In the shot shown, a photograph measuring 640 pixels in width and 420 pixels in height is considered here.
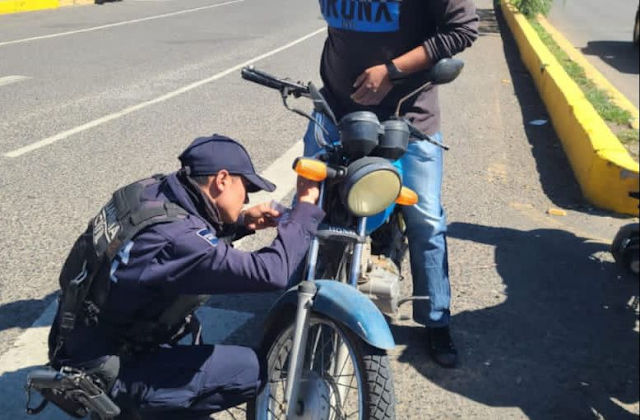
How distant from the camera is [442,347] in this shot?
351 cm

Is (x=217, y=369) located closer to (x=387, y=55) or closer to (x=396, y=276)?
(x=396, y=276)

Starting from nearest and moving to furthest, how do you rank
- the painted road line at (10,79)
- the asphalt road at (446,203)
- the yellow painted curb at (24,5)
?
the asphalt road at (446,203)
the painted road line at (10,79)
the yellow painted curb at (24,5)

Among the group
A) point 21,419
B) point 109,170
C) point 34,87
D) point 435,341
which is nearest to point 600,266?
point 435,341

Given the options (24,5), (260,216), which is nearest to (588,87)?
(260,216)

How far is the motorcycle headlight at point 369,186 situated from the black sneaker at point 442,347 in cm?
114

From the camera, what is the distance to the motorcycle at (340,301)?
252 centimetres

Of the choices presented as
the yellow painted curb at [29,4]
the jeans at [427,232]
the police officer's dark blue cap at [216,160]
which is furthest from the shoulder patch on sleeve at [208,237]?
the yellow painted curb at [29,4]

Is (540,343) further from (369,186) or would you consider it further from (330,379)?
(369,186)

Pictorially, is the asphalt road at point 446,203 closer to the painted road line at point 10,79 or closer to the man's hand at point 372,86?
the painted road line at point 10,79

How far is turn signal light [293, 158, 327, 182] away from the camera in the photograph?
2496mm

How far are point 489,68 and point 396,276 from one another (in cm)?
906

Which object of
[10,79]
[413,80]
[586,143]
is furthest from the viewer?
[10,79]

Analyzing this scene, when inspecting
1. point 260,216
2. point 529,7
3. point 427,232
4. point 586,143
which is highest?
point 260,216

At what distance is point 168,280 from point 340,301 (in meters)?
0.54
